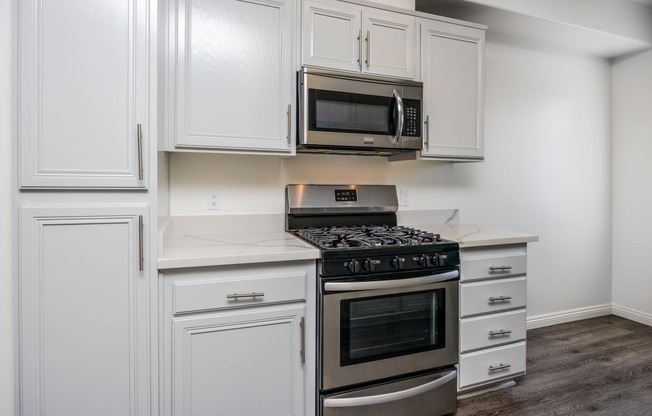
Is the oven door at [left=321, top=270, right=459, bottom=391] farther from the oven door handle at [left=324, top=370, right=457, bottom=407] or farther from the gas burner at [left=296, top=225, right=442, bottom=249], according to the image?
the gas burner at [left=296, top=225, right=442, bottom=249]

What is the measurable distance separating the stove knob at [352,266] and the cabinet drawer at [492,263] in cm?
66

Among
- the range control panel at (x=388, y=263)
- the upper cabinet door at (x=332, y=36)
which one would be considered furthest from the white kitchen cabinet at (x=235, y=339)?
the upper cabinet door at (x=332, y=36)

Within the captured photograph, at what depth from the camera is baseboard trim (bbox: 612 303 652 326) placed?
11.0 feet

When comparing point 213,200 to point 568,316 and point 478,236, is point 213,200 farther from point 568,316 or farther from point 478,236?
point 568,316

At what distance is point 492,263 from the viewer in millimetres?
2164

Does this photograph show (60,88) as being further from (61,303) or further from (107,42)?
(61,303)

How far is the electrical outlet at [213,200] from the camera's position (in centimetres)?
221

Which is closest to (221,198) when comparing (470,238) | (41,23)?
(41,23)

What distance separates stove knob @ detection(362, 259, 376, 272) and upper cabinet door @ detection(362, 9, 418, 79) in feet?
3.52

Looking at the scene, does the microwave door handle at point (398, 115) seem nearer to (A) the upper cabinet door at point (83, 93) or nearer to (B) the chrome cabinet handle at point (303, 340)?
(B) the chrome cabinet handle at point (303, 340)

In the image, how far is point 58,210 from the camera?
1.45 metres

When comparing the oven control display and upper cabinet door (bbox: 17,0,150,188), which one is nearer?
upper cabinet door (bbox: 17,0,150,188)

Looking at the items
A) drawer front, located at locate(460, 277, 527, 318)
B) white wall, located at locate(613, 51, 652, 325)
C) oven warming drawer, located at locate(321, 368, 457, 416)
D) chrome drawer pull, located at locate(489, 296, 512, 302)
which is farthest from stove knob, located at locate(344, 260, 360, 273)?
white wall, located at locate(613, 51, 652, 325)

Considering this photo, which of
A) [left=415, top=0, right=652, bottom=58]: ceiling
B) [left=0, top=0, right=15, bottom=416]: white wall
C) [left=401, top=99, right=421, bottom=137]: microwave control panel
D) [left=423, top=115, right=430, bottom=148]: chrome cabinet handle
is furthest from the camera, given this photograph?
[left=415, top=0, right=652, bottom=58]: ceiling
